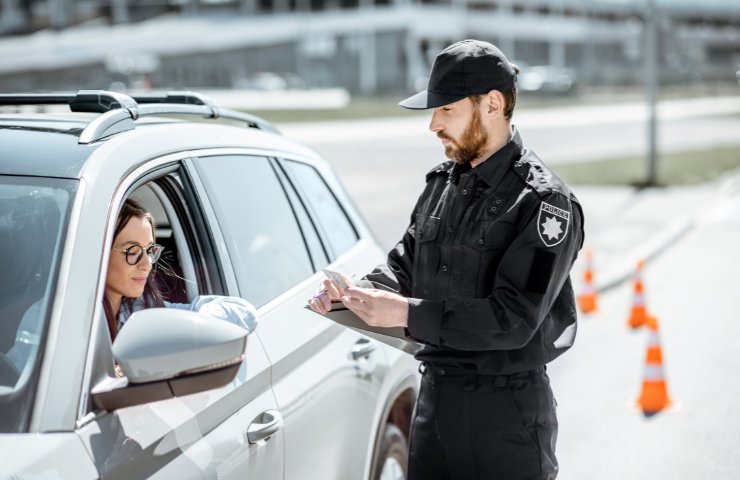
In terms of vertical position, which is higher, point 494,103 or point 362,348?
point 494,103

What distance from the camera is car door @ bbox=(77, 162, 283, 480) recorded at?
2.05 m

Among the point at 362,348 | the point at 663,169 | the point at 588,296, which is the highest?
the point at 362,348

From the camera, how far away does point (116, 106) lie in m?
2.87

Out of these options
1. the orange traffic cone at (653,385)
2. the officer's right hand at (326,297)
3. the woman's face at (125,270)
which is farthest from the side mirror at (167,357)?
the orange traffic cone at (653,385)

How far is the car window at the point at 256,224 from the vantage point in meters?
3.02

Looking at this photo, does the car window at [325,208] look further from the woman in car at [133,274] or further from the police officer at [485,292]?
the woman in car at [133,274]

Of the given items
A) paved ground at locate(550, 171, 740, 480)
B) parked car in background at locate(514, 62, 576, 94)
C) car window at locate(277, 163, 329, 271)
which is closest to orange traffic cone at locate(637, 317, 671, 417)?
paved ground at locate(550, 171, 740, 480)

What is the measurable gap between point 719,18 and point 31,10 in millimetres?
88602

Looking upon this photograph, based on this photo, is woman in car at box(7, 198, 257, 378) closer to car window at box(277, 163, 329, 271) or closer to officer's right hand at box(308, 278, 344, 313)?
officer's right hand at box(308, 278, 344, 313)

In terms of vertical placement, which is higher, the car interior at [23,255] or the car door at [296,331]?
the car interior at [23,255]

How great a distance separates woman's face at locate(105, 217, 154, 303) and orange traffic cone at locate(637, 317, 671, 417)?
4.39 metres

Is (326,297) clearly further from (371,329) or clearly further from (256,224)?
(256,224)

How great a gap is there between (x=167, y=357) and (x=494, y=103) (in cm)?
128

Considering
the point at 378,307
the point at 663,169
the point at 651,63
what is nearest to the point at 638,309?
the point at 378,307
